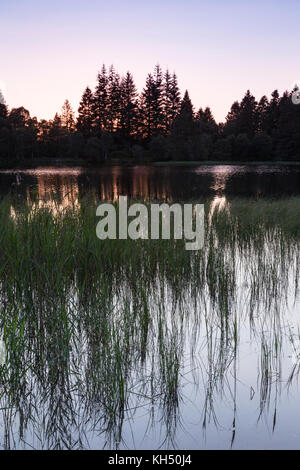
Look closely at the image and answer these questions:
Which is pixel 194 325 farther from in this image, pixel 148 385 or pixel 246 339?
pixel 148 385

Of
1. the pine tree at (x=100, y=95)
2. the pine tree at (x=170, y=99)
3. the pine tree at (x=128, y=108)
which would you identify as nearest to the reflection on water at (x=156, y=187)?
the pine tree at (x=128, y=108)

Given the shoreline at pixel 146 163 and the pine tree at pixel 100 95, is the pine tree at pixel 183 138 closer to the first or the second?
the shoreline at pixel 146 163

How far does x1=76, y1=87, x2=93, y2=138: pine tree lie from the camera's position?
72938 millimetres

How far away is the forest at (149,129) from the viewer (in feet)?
187

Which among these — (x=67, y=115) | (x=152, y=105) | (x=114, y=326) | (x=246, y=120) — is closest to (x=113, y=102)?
(x=152, y=105)

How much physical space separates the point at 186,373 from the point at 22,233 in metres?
3.20

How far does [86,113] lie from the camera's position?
73688 mm

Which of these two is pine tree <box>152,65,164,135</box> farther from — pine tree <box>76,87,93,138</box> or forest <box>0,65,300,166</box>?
pine tree <box>76,87,93,138</box>

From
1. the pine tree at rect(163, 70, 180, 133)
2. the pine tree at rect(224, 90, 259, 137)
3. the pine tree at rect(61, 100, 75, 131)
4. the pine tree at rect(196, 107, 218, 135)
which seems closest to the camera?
the pine tree at rect(224, 90, 259, 137)

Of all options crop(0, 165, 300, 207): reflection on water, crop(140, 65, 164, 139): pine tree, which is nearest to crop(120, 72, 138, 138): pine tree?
crop(140, 65, 164, 139): pine tree

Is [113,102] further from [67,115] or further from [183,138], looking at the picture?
[183,138]

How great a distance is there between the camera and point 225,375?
11.2 ft

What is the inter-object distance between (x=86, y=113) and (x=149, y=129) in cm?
1206

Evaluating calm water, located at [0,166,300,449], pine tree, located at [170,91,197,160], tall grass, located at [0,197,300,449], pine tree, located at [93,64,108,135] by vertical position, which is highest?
pine tree, located at [93,64,108,135]
